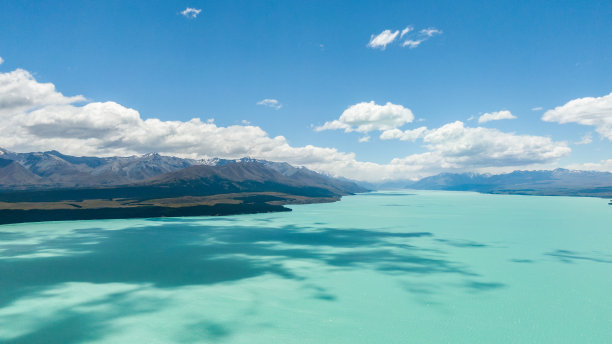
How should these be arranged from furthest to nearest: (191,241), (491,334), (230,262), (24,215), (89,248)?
1. (24,215)
2. (191,241)
3. (89,248)
4. (230,262)
5. (491,334)

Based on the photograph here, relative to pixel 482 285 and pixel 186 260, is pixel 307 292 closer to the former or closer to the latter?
pixel 482 285

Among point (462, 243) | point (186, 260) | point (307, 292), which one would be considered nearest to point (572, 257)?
point (462, 243)

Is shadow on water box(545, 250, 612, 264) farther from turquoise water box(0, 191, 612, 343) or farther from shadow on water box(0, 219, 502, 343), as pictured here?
shadow on water box(0, 219, 502, 343)

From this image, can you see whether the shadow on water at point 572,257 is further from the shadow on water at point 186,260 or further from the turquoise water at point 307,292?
the shadow on water at point 186,260

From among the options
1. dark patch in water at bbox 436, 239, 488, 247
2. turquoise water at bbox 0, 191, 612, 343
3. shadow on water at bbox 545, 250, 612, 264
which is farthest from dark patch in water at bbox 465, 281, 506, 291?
dark patch in water at bbox 436, 239, 488, 247

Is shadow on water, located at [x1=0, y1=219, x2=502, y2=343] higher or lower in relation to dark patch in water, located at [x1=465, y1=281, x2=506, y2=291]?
lower

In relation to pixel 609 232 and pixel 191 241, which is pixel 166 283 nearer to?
pixel 191 241

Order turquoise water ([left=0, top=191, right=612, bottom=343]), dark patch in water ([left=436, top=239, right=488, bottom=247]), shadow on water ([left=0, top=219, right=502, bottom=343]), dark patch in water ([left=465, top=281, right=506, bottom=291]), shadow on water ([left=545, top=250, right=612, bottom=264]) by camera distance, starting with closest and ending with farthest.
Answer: turquoise water ([left=0, top=191, right=612, bottom=343]), shadow on water ([left=0, top=219, right=502, bottom=343]), dark patch in water ([left=465, top=281, right=506, bottom=291]), shadow on water ([left=545, top=250, right=612, bottom=264]), dark patch in water ([left=436, top=239, right=488, bottom=247])

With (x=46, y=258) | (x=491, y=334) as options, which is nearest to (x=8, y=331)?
(x=46, y=258)
